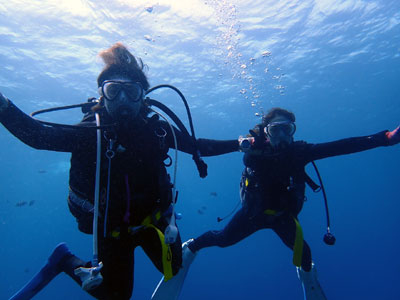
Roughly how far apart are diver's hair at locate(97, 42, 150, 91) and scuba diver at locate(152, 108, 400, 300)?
2427 millimetres

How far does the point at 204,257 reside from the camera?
53.2 meters

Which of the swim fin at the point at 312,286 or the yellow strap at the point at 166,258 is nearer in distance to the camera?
the yellow strap at the point at 166,258

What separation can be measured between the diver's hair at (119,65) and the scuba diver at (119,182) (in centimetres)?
2

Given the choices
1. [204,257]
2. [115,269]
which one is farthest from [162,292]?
[204,257]

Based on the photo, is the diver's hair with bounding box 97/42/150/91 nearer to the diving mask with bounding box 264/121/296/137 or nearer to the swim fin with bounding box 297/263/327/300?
the diving mask with bounding box 264/121/296/137

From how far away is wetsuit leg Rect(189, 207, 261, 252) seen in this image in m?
6.29

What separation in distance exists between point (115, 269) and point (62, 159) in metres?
33.8

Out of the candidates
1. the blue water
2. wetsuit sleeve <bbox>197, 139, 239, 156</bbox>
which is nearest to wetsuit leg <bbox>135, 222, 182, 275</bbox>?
wetsuit sleeve <bbox>197, 139, 239, 156</bbox>

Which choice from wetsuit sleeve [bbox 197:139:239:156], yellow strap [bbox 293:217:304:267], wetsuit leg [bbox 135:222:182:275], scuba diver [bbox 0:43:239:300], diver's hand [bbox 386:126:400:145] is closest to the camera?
scuba diver [bbox 0:43:239:300]

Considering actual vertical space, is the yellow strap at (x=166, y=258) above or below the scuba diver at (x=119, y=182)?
below

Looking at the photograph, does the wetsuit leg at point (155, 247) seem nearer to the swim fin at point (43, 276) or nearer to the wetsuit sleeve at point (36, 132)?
the swim fin at point (43, 276)

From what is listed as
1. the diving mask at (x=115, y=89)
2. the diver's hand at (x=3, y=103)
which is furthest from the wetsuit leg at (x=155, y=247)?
the diver's hand at (x=3, y=103)

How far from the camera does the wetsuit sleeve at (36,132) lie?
9.32ft

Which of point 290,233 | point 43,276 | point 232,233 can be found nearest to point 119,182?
point 43,276
